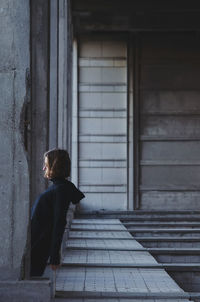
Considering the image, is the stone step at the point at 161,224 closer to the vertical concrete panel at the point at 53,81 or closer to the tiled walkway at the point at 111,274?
the tiled walkway at the point at 111,274

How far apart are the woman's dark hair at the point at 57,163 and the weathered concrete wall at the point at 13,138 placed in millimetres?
264

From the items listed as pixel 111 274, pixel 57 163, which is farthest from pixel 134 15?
pixel 57 163

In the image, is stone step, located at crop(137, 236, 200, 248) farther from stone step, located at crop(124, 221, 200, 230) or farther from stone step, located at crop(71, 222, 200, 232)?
stone step, located at crop(124, 221, 200, 230)

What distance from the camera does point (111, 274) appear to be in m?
7.77

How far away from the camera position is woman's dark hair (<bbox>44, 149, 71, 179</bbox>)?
5.50m

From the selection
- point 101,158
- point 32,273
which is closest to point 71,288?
point 32,273

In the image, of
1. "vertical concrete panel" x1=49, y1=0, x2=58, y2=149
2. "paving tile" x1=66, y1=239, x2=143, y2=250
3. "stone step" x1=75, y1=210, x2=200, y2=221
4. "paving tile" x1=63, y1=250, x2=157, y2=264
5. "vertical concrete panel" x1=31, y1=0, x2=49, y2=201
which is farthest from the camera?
"stone step" x1=75, y1=210, x2=200, y2=221

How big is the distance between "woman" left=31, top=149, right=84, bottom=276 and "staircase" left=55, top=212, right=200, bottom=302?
531mm

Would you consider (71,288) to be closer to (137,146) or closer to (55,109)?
(55,109)

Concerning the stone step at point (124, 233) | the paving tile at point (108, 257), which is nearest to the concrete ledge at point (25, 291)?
the paving tile at point (108, 257)

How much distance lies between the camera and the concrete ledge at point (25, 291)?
5352mm

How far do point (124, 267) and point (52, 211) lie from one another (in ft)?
9.64

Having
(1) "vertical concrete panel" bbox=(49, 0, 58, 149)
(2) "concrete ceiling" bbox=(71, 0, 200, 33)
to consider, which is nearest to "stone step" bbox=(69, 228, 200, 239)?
(1) "vertical concrete panel" bbox=(49, 0, 58, 149)

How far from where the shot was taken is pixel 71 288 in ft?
21.5
